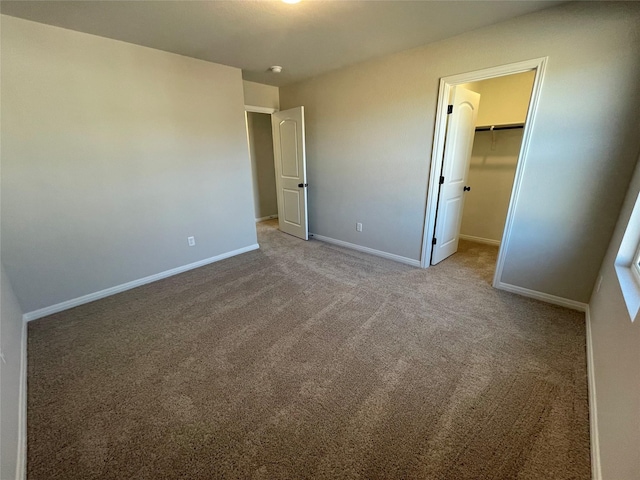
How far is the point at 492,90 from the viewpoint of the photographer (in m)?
3.65

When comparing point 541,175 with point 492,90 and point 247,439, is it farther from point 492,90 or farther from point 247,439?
point 247,439

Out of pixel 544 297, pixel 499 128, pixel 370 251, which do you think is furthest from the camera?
pixel 370 251

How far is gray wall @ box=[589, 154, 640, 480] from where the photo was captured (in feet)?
3.15

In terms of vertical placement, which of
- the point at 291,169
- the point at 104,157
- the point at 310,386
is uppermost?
the point at 104,157

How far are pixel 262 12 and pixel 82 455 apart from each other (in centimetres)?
289

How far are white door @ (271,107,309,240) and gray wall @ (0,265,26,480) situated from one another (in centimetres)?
318

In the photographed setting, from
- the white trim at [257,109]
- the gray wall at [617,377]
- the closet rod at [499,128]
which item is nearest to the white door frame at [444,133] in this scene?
the gray wall at [617,377]

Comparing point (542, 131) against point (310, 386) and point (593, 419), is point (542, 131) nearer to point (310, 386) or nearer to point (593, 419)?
point (593, 419)

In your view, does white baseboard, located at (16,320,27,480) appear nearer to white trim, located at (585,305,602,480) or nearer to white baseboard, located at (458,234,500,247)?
white trim, located at (585,305,602,480)

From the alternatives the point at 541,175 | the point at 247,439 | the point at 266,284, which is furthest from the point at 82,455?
the point at 541,175

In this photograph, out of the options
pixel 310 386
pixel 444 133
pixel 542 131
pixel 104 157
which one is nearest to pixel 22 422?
pixel 310 386

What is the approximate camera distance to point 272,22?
2139mm

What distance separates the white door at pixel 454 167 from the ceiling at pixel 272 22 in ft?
2.39

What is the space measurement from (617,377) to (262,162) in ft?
17.8
